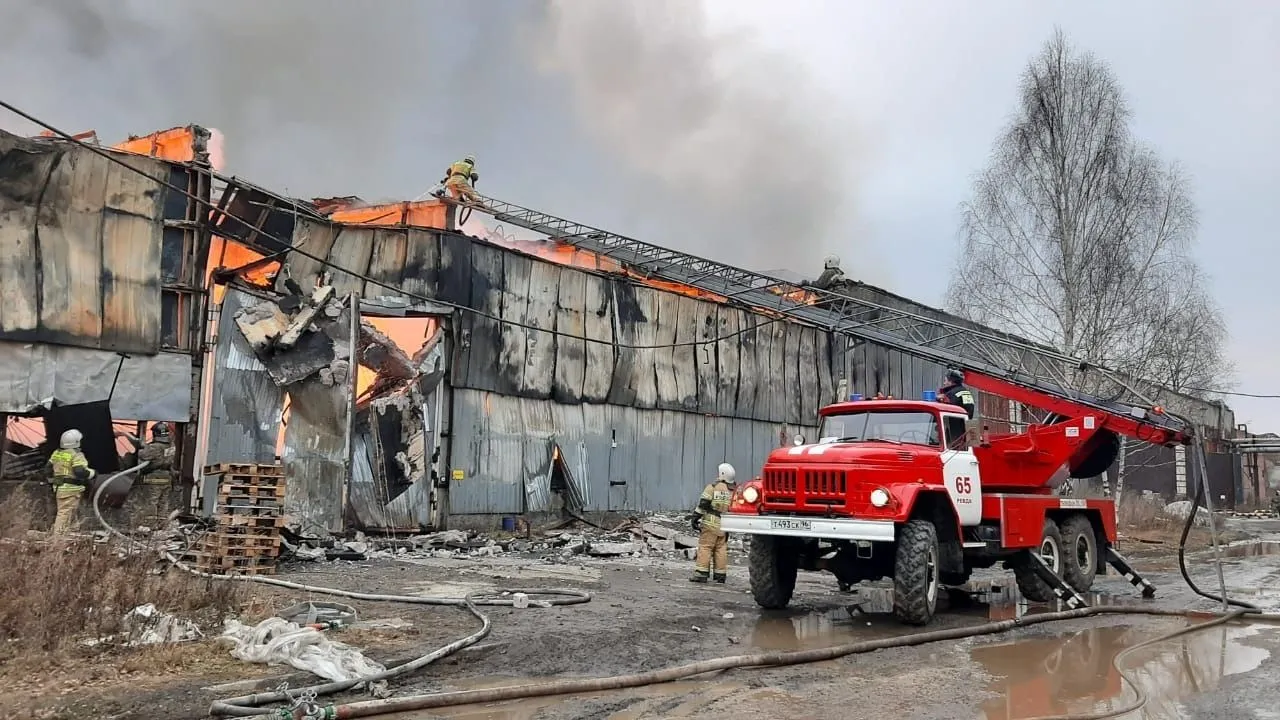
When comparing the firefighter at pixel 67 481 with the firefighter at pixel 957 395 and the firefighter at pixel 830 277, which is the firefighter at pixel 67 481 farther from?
the firefighter at pixel 830 277

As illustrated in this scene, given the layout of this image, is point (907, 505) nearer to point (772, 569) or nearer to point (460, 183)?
point (772, 569)

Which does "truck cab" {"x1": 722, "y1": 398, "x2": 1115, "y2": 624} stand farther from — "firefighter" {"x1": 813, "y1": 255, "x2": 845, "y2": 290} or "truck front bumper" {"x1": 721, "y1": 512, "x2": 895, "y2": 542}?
"firefighter" {"x1": 813, "y1": 255, "x2": 845, "y2": 290}

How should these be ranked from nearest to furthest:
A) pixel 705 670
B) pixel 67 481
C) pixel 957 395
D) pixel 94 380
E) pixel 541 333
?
pixel 705 670 → pixel 67 481 → pixel 957 395 → pixel 94 380 → pixel 541 333

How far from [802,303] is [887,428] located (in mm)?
13037

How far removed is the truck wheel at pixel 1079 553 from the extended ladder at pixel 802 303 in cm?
557

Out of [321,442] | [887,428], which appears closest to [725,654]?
[887,428]

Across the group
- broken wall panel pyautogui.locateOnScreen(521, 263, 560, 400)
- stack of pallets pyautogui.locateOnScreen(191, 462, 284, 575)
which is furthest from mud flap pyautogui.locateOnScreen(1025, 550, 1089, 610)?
broken wall panel pyautogui.locateOnScreen(521, 263, 560, 400)

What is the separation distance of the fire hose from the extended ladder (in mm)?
8340

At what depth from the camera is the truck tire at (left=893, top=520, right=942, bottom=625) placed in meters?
8.59

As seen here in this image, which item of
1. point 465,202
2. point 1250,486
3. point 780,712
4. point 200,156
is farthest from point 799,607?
point 1250,486

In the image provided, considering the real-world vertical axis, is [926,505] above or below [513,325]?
below

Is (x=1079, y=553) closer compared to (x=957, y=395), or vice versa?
(x=957, y=395)

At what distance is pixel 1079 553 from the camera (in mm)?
11812

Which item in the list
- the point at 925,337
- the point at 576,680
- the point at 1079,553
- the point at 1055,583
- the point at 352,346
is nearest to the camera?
the point at 576,680
